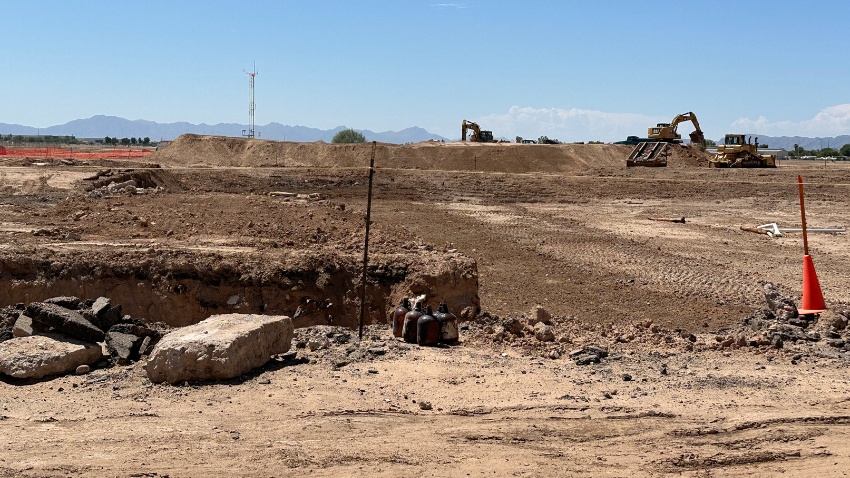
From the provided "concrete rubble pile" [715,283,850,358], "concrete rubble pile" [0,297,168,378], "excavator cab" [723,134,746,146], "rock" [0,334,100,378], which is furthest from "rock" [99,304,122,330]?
"excavator cab" [723,134,746,146]

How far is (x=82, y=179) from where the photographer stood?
2366cm

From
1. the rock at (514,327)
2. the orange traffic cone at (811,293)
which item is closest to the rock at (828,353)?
the orange traffic cone at (811,293)

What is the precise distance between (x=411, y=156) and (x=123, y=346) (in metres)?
35.9

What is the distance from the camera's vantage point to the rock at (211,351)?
5.88m

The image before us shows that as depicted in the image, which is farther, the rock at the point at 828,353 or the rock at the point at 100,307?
the rock at the point at 100,307

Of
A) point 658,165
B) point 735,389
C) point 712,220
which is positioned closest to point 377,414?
point 735,389

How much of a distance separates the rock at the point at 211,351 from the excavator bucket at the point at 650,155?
35.7 metres

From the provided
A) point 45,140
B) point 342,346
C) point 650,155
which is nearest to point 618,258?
point 342,346

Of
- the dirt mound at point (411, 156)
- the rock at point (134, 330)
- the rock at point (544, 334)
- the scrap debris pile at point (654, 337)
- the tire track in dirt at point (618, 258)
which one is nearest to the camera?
the rock at point (134, 330)

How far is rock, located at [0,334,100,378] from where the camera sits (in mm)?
6082

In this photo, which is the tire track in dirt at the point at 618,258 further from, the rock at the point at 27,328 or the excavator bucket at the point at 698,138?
the excavator bucket at the point at 698,138

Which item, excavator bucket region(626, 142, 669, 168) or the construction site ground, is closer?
the construction site ground

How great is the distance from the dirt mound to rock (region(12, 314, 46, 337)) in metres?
32.8

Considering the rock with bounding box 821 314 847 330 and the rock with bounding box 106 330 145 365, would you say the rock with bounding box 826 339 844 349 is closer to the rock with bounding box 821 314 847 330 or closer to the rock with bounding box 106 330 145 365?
the rock with bounding box 821 314 847 330
